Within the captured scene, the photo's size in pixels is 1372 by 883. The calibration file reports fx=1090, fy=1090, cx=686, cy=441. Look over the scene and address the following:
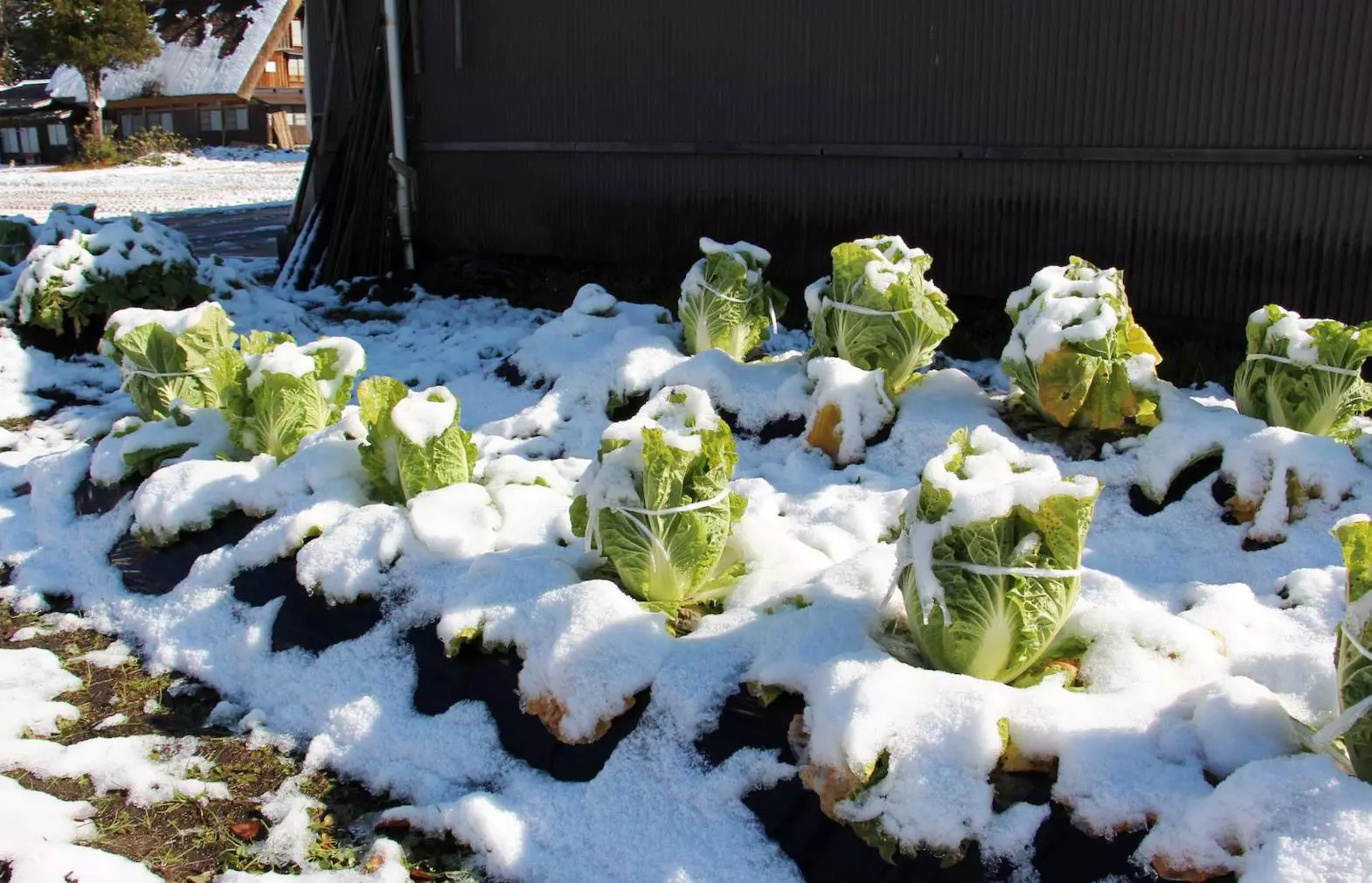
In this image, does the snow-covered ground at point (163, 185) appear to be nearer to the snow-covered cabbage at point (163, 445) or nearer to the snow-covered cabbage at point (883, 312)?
the snow-covered cabbage at point (163, 445)

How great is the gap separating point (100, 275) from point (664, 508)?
7144mm

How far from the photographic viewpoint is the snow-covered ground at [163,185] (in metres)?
20.6

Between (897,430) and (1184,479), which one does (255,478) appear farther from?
(1184,479)

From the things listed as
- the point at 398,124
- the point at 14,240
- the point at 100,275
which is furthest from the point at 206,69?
the point at 100,275

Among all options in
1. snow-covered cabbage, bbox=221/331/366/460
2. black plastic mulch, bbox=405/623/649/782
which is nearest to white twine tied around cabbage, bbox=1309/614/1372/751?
black plastic mulch, bbox=405/623/649/782

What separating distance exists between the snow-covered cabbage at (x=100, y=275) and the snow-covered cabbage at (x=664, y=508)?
6617mm

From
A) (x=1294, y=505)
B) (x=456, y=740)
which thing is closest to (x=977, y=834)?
(x=456, y=740)

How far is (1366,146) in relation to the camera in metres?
6.12

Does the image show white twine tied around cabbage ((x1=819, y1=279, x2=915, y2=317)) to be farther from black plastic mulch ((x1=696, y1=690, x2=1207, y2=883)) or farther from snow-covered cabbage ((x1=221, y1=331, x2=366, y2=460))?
black plastic mulch ((x1=696, y1=690, x2=1207, y2=883))

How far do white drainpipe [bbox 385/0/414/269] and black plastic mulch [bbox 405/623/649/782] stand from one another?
8460 mm

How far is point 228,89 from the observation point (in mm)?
37938

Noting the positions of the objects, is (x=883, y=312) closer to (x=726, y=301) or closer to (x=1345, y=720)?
(x=726, y=301)

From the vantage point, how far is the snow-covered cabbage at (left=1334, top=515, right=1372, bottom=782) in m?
2.37

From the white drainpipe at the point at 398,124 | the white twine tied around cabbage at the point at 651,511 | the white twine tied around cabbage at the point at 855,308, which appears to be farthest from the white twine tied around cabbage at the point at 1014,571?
the white drainpipe at the point at 398,124
